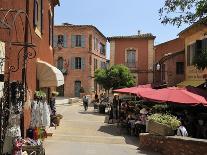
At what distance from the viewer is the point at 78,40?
55.1m

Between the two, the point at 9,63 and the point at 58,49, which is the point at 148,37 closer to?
the point at 58,49

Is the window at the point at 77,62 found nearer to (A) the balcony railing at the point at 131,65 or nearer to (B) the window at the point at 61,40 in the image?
(B) the window at the point at 61,40

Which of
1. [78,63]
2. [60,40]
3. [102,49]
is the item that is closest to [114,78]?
[78,63]

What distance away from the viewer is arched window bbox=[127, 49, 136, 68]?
5138 centimetres

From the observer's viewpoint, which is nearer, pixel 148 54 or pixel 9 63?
pixel 9 63

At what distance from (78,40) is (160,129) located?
40970mm

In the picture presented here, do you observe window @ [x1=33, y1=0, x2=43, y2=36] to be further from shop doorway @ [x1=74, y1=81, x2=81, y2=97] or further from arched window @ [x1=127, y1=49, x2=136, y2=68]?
shop doorway @ [x1=74, y1=81, x2=81, y2=97]

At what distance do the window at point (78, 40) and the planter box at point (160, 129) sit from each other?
40.1m

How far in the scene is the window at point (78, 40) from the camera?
54.9 metres

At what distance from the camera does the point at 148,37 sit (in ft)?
170

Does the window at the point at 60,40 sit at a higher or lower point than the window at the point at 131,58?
higher

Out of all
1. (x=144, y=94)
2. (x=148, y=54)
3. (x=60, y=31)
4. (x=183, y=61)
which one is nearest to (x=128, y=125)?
(x=144, y=94)

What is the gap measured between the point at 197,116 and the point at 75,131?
552 cm

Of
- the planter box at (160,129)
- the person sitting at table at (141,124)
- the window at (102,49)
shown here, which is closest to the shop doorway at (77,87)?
the window at (102,49)
